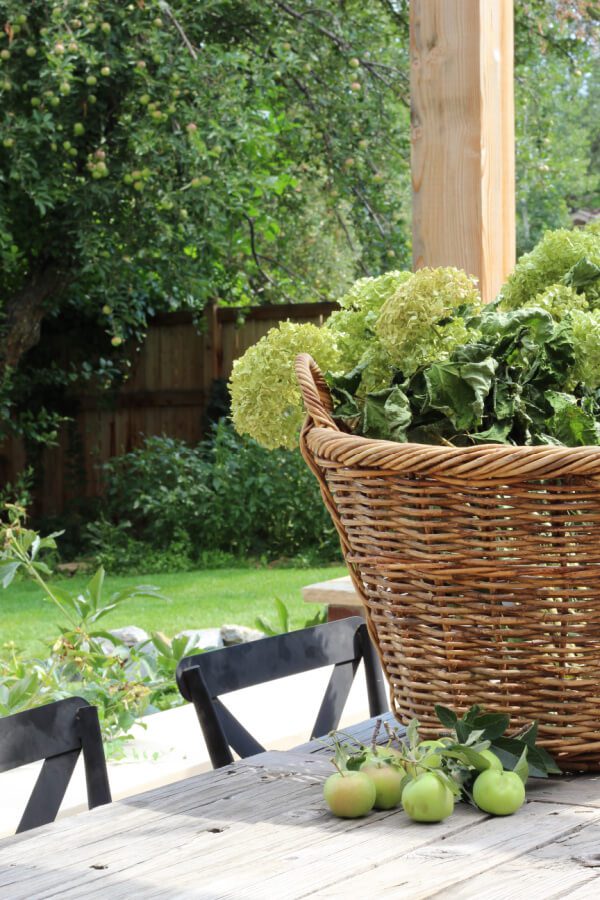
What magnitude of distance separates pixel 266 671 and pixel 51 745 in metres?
0.41

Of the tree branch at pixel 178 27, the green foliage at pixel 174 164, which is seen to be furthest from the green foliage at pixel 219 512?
the tree branch at pixel 178 27

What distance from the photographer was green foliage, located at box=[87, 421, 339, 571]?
603 centimetres

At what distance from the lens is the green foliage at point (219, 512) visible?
6.03 m

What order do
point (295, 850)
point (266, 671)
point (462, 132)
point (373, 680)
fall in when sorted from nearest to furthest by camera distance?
point (295, 850)
point (266, 671)
point (373, 680)
point (462, 132)

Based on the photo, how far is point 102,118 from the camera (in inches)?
199

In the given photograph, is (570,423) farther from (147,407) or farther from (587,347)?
(147,407)

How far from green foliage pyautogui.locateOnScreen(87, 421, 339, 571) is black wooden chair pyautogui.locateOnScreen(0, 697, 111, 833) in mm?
4792

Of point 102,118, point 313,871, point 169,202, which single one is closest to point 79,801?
point 313,871

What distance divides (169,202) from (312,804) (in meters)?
A: 4.21

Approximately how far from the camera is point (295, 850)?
780 mm

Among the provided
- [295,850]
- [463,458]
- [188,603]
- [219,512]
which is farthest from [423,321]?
[219,512]

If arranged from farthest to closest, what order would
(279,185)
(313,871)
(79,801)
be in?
(279,185), (79,801), (313,871)

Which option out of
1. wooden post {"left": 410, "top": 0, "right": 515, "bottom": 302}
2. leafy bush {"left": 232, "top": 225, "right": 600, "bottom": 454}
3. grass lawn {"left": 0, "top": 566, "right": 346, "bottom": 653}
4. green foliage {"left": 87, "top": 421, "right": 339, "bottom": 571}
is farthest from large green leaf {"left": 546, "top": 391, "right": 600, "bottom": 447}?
green foliage {"left": 87, "top": 421, "right": 339, "bottom": 571}

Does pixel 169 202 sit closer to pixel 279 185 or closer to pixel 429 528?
pixel 279 185
